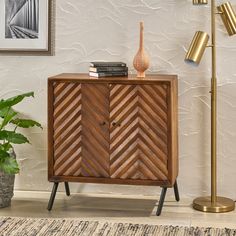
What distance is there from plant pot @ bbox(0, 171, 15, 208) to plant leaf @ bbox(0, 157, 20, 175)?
6.4 inches

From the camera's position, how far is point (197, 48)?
3809mm

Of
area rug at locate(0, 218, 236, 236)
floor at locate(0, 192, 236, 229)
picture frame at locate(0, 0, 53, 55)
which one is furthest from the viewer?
picture frame at locate(0, 0, 53, 55)

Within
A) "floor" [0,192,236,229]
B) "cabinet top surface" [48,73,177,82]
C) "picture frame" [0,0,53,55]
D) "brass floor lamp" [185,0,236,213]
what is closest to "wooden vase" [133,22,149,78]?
"cabinet top surface" [48,73,177,82]

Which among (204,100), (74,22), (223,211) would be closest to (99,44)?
(74,22)

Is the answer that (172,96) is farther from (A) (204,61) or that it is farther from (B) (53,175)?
(B) (53,175)

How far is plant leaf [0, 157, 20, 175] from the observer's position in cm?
379

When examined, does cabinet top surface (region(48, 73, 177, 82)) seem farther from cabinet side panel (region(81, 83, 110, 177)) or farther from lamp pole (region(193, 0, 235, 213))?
lamp pole (region(193, 0, 235, 213))

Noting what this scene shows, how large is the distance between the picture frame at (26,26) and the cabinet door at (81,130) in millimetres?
534

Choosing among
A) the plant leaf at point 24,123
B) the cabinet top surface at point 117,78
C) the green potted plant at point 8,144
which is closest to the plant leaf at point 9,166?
the green potted plant at point 8,144

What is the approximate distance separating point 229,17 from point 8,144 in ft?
5.09

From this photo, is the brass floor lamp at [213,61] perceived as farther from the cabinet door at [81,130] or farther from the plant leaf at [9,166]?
the plant leaf at [9,166]

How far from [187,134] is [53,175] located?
3.03ft

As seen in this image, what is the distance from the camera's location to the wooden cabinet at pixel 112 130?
3811mm

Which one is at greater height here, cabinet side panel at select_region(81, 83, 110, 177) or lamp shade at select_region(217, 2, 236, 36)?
lamp shade at select_region(217, 2, 236, 36)
